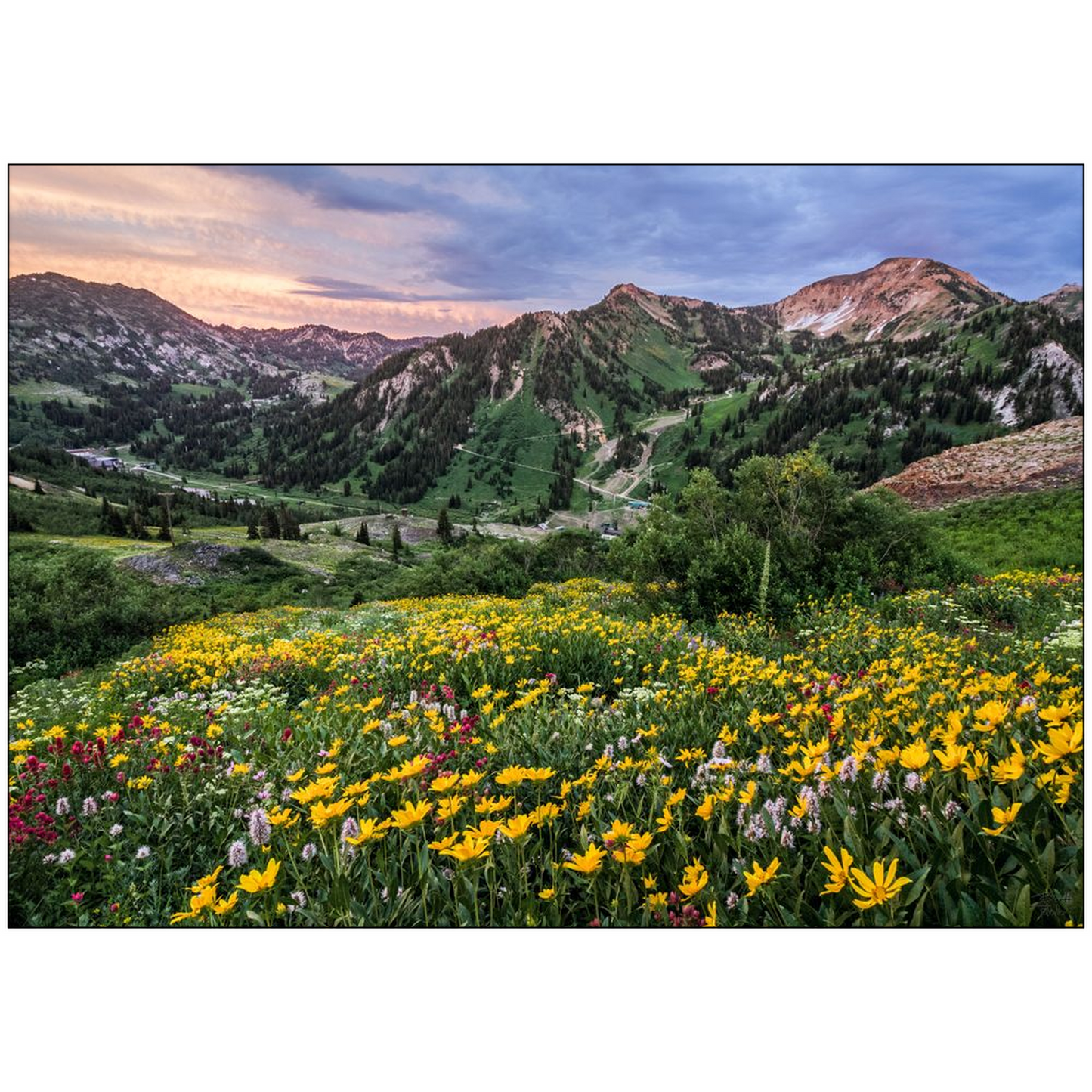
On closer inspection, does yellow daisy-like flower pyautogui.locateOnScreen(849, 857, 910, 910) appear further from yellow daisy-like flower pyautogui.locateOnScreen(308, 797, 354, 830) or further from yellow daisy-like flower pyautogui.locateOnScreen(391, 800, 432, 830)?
yellow daisy-like flower pyautogui.locateOnScreen(308, 797, 354, 830)

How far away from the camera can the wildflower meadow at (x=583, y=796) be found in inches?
81.3

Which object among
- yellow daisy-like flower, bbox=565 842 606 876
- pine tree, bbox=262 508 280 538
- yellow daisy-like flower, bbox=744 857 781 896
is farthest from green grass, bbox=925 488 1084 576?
pine tree, bbox=262 508 280 538

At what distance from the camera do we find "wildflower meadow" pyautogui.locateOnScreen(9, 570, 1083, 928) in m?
2.06

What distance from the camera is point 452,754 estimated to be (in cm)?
318

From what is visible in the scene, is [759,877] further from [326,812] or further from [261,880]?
[261,880]

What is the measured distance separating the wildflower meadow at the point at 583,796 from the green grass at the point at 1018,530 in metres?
1.55

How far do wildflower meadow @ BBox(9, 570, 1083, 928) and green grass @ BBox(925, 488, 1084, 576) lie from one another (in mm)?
1547

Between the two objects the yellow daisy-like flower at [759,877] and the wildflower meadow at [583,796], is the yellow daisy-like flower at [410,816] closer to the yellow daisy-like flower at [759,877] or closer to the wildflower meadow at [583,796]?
the wildflower meadow at [583,796]

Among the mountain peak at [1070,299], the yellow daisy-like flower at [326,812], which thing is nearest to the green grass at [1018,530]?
the mountain peak at [1070,299]

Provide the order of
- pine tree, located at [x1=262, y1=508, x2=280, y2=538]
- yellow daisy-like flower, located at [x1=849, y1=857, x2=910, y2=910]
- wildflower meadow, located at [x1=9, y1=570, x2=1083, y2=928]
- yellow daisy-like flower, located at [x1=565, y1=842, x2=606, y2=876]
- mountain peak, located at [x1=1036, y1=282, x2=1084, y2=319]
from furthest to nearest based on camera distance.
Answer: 1. pine tree, located at [x1=262, y1=508, x2=280, y2=538]
2. mountain peak, located at [x1=1036, y1=282, x2=1084, y2=319]
3. wildflower meadow, located at [x1=9, y1=570, x2=1083, y2=928]
4. yellow daisy-like flower, located at [x1=565, y1=842, x2=606, y2=876]
5. yellow daisy-like flower, located at [x1=849, y1=857, x2=910, y2=910]

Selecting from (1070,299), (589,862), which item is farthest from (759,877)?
(1070,299)

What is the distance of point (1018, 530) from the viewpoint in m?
8.37

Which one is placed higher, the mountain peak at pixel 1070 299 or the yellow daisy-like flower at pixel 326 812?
the mountain peak at pixel 1070 299

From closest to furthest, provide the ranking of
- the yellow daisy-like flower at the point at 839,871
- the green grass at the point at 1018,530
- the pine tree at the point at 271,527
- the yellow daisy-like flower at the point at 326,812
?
the yellow daisy-like flower at the point at 839,871 → the yellow daisy-like flower at the point at 326,812 → the green grass at the point at 1018,530 → the pine tree at the point at 271,527
